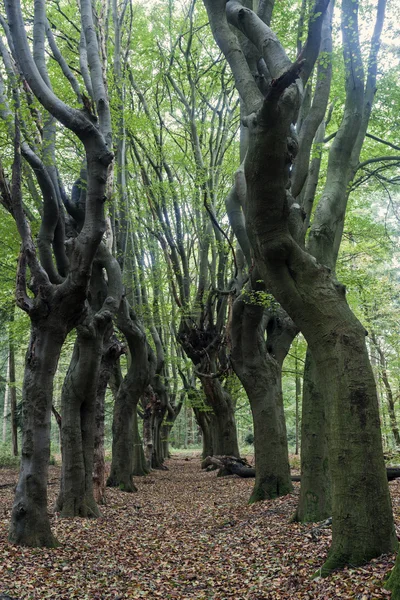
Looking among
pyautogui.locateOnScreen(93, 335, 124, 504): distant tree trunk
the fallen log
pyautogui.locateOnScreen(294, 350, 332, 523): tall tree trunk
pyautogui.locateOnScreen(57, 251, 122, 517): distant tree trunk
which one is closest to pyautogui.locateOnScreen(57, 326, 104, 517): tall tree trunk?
pyautogui.locateOnScreen(57, 251, 122, 517): distant tree trunk

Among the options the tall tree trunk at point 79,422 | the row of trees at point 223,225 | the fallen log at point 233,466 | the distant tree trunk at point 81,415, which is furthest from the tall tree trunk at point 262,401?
the fallen log at point 233,466

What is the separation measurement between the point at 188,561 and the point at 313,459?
7.57 ft

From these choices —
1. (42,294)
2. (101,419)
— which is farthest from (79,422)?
(42,294)

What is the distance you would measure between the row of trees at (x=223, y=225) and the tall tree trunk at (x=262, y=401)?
40 mm

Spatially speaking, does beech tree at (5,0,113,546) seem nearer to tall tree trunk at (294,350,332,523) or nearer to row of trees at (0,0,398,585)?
row of trees at (0,0,398,585)

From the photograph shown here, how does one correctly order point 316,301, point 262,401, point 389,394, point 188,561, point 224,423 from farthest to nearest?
point 389,394
point 224,423
point 262,401
point 188,561
point 316,301

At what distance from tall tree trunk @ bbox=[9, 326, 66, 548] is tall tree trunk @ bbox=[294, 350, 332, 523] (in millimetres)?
3690

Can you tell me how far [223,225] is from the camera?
16.2 meters

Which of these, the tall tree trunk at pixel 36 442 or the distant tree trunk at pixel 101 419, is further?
the distant tree trunk at pixel 101 419

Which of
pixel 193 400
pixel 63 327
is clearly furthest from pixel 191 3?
pixel 193 400

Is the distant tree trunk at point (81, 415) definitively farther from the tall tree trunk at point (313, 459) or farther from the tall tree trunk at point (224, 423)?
the tall tree trunk at point (224, 423)

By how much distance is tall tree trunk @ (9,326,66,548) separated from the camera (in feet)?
21.9

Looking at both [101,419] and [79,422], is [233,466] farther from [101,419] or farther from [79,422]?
[79,422]

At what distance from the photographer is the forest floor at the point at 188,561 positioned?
15.3 ft
